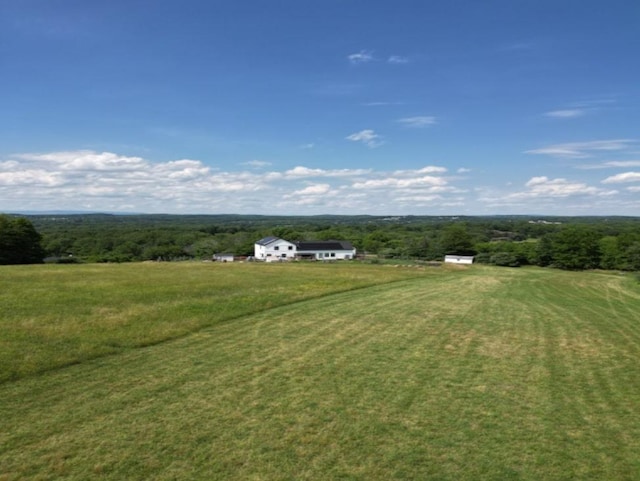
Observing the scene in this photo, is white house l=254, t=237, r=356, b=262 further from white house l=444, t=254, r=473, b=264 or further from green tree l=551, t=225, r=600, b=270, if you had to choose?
green tree l=551, t=225, r=600, b=270

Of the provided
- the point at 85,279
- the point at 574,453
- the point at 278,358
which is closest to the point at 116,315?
the point at 278,358

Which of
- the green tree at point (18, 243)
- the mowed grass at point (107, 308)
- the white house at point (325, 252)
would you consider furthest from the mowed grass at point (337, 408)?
the white house at point (325, 252)

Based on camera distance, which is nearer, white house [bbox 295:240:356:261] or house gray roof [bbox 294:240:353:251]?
white house [bbox 295:240:356:261]

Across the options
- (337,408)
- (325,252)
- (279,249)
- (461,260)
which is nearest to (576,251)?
(461,260)

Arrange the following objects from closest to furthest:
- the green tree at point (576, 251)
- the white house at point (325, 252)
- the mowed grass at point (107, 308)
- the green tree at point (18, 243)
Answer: the mowed grass at point (107, 308)
the green tree at point (18, 243)
the green tree at point (576, 251)
the white house at point (325, 252)

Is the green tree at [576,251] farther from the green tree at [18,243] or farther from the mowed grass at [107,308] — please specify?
the green tree at [18,243]

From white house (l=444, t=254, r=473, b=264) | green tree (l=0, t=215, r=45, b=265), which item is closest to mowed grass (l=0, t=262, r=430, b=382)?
green tree (l=0, t=215, r=45, b=265)

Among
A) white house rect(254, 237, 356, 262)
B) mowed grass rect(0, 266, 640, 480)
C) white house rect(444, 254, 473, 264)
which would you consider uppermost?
mowed grass rect(0, 266, 640, 480)
